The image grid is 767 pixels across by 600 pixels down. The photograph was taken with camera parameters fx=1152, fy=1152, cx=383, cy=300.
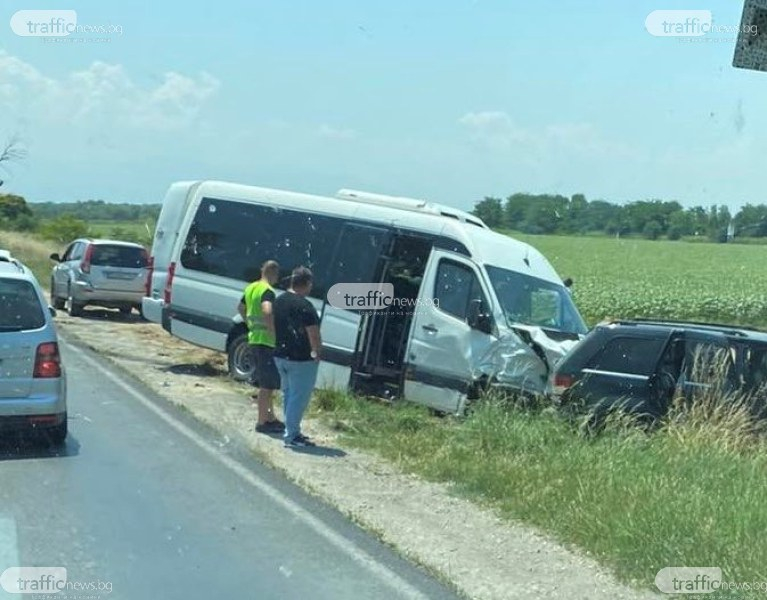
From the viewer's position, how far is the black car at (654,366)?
1079cm

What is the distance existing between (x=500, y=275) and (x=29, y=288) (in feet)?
18.9

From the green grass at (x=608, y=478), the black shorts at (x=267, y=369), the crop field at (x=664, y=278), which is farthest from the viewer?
the crop field at (x=664, y=278)

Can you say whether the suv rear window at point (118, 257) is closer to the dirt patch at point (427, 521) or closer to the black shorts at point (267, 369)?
the dirt patch at point (427, 521)

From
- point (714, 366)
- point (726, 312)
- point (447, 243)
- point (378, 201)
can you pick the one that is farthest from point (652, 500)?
point (726, 312)

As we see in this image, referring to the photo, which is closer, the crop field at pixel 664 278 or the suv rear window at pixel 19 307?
the suv rear window at pixel 19 307

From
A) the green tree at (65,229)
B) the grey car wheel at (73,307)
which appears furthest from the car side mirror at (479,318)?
the green tree at (65,229)

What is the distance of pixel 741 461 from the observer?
9.48m

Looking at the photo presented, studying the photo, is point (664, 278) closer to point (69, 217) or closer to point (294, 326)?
point (69, 217)

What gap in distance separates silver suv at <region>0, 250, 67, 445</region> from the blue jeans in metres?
2.12

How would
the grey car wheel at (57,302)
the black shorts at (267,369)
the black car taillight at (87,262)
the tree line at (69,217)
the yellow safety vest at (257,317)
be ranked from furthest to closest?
the tree line at (69,217)
the grey car wheel at (57,302)
the black car taillight at (87,262)
the yellow safety vest at (257,317)
the black shorts at (267,369)

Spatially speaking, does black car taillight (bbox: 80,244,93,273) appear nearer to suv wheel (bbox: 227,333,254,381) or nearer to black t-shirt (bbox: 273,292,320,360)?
suv wheel (bbox: 227,333,254,381)

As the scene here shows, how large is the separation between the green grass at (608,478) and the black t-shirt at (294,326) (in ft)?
3.95

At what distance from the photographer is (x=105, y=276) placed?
25.2 m

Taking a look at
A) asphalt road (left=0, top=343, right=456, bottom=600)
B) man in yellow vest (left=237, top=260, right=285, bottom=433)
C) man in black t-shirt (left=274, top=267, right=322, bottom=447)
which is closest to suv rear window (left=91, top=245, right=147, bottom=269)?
man in yellow vest (left=237, top=260, right=285, bottom=433)
